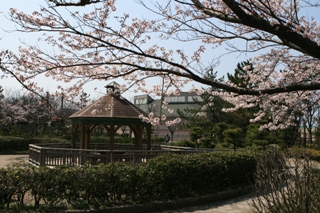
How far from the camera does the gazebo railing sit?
1180 centimetres

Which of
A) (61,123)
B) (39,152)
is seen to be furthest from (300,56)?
(61,123)

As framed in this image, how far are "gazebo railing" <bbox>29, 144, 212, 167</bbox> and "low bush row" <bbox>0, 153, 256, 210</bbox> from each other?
3.18 meters

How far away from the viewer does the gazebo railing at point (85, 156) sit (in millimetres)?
11805

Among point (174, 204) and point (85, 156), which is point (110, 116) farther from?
point (174, 204)

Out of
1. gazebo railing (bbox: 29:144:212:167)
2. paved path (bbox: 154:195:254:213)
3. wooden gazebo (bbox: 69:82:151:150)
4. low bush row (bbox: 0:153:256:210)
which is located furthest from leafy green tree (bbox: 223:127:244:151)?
paved path (bbox: 154:195:254:213)

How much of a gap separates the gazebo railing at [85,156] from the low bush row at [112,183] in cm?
318

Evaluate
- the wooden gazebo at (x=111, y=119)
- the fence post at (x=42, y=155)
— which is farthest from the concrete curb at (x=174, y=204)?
the fence post at (x=42, y=155)

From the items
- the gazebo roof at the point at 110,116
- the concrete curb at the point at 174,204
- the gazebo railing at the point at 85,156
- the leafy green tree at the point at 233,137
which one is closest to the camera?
the concrete curb at the point at 174,204

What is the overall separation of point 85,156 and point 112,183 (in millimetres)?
5317

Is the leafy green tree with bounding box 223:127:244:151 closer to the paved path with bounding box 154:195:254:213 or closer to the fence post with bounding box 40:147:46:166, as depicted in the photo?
the fence post with bounding box 40:147:46:166

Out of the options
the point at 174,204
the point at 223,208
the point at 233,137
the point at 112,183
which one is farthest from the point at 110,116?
the point at 233,137

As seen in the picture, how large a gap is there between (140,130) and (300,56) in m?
8.80

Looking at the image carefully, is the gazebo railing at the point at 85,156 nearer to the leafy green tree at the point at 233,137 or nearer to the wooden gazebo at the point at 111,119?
the wooden gazebo at the point at 111,119

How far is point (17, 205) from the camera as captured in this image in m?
6.50
